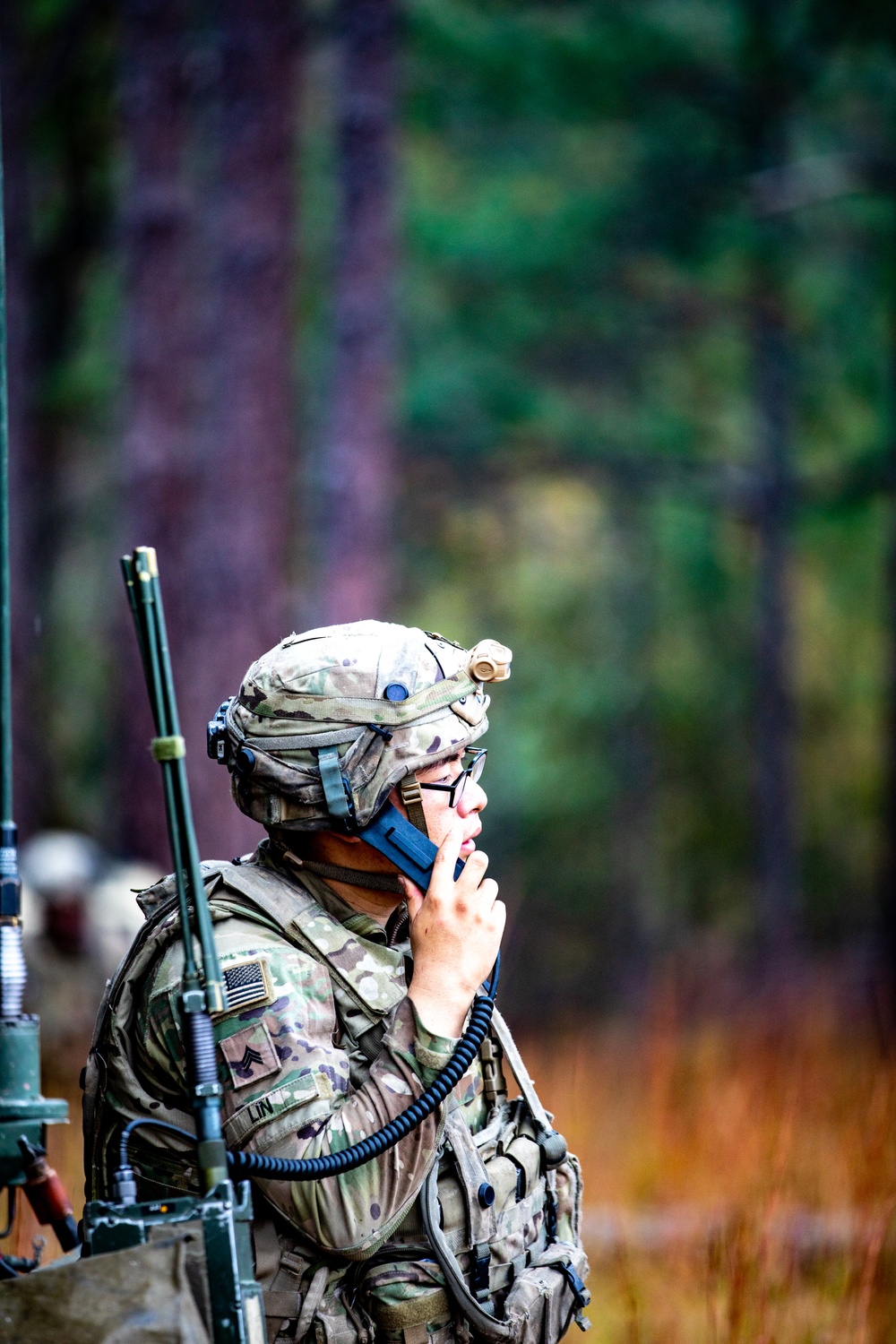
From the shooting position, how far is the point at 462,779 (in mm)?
2971

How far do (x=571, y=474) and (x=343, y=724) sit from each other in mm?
13864

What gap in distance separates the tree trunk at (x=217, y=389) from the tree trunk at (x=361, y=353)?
1624 mm

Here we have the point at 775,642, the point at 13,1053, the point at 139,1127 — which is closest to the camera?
the point at 13,1053

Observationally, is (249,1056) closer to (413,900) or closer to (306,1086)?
(306,1086)

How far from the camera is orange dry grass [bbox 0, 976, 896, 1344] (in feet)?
13.8

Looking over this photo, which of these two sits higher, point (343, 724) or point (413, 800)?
point (343, 724)

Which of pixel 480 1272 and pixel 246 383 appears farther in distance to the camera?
pixel 246 383

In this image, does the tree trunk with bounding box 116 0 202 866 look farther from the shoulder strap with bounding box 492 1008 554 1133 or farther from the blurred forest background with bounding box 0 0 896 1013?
the shoulder strap with bounding box 492 1008 554 1133

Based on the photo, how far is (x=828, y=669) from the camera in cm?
1873

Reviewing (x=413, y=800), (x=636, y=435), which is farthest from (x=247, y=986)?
(x=636, y=435)

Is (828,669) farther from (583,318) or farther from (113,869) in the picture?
(113,869)


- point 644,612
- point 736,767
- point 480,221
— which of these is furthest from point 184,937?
point 736,767

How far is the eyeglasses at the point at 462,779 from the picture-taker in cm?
292

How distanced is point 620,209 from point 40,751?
24.1 feet
